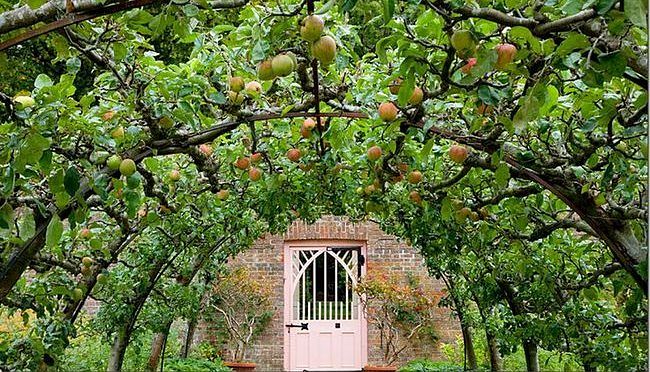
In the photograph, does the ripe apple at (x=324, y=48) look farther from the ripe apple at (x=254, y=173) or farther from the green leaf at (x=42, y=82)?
the ripe apple at (x=254, y=173)

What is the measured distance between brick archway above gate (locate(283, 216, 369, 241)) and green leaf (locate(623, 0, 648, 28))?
8537mm

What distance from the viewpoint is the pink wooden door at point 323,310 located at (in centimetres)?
966

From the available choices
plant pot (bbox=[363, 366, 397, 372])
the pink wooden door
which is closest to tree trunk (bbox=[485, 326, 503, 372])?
plant pot (bbox=[363, 366, 397, 372])

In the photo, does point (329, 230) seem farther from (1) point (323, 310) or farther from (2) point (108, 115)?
(2) point (108, 115)

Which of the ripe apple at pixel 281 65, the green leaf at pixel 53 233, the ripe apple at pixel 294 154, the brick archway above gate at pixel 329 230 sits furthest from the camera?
the brick archway above gate at pixel 329 230

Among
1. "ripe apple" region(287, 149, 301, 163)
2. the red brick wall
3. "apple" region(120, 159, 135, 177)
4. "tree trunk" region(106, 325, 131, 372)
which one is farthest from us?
the red brick wall

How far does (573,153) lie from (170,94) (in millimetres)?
1391

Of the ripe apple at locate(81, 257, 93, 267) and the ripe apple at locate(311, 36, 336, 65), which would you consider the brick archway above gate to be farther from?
the ripe apple at locate(311, 36, 336, 65)

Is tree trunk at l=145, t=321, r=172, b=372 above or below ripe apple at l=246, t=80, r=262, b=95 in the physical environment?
below

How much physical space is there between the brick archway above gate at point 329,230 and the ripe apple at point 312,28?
26.4ft

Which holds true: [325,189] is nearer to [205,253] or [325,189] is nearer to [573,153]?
[205,253]

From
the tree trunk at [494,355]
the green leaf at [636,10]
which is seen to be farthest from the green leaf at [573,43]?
the tree trunk at [494,355]

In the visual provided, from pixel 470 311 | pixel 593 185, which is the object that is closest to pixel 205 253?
pixel 470 311

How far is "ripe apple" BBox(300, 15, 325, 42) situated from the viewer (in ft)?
5.16
